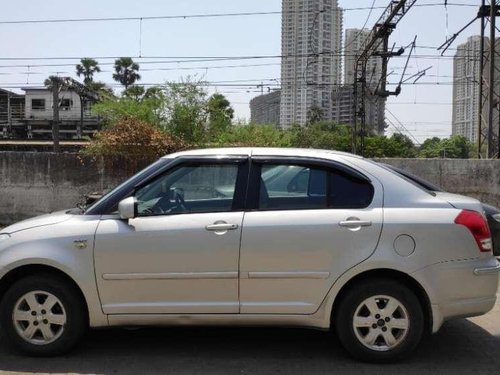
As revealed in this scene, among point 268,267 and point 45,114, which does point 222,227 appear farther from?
point 45,114

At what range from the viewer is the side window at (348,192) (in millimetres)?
4484

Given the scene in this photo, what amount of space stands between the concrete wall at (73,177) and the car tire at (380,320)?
753 cm

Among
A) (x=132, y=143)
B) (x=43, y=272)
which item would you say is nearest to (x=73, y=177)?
(x=132, y=143)

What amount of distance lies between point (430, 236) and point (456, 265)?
30 centimetres

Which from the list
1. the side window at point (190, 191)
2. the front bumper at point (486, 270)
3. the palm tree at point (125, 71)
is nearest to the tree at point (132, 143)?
the side window at point (190, 191)

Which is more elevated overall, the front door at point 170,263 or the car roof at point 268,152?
the car roof at point 268,152

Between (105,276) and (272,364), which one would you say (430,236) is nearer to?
(272,364)

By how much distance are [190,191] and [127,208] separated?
55cm

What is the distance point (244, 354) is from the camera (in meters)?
4.69

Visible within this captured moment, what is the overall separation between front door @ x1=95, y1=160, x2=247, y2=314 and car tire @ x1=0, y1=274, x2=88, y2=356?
0.28 m

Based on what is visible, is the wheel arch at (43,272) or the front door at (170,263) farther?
the wheel arch at (43,272)

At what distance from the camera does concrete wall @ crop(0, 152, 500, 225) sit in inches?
460

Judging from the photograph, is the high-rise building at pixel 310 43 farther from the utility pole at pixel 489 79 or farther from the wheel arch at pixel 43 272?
the wheel arch at pixel 43 272

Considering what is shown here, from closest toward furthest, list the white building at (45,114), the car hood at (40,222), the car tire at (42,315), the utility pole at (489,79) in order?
the car tire at (42,315) < the car hood at (40,222) < the utility pole at (489,79) < the white building at (45,114)
